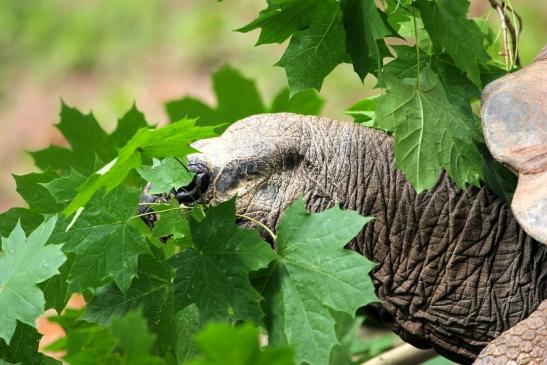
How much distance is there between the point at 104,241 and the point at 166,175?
0.18 metres

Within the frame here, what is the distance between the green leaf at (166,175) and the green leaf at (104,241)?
6 centimetres

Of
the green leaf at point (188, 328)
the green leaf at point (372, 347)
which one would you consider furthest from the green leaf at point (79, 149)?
the green leaf at point (372, 347)

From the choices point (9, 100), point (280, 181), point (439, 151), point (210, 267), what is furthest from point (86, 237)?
point (9, 100)

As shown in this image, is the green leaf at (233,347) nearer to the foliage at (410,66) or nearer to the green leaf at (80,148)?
the foliage at (410,66)

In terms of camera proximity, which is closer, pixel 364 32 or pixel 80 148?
pixel 364 32

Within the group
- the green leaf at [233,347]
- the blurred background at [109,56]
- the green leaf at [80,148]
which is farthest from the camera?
the blurred background at [109,56]

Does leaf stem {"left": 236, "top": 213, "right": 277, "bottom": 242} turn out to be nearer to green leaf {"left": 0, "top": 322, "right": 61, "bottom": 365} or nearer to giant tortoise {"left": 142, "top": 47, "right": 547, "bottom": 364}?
giant tortoise {"left": 142, "top": 47, "right": 547, "bottom": 364}

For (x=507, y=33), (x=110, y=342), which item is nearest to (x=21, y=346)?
(x=110, y=342)

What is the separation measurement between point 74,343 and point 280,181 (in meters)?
0.72

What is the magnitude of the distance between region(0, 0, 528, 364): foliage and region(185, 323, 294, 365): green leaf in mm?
434

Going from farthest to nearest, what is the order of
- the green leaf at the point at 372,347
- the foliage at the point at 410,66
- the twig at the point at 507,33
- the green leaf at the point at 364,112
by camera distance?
the green leaf at the point at 372,347, the green leaf at the point at 364,112, the twig at the point at 507,33, the foliage at the point at 410,66

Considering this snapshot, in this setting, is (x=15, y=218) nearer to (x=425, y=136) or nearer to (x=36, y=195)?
Result: (x=36, y=195)

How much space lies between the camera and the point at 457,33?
75.3 inches

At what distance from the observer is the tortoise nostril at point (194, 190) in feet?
6.65
